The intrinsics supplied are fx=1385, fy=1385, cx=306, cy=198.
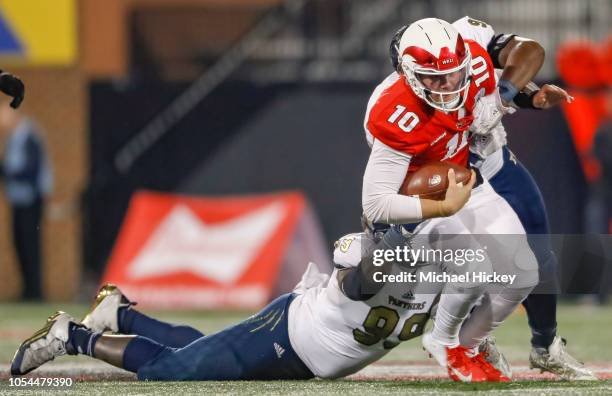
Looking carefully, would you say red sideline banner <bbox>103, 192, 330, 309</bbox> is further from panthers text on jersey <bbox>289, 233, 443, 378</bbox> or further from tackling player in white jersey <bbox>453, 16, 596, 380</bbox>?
panthers text on jersey <bbox>289, 233, 443, 378</bbox>

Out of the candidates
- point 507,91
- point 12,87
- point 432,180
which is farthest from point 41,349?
point 507,91

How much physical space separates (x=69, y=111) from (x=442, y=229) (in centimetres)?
679

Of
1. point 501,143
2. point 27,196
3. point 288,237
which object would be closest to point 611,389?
point 501,143

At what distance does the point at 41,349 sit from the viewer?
17.1ft

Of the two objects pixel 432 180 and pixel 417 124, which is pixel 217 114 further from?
pixel 432 180

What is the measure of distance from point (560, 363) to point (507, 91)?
1041 millimetres

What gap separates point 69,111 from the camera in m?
11.3

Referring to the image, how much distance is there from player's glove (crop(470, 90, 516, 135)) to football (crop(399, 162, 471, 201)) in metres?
0.35

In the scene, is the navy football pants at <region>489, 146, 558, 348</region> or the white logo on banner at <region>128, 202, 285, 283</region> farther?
the white logo on banner at <region>128, 202, 285, 283</region>

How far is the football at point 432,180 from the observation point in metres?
4.74

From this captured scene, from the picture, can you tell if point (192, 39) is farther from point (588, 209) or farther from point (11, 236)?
point (588, 209)

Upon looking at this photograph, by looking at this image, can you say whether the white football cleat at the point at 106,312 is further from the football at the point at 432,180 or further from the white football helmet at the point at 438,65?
the white football helmet at the point at 438,65

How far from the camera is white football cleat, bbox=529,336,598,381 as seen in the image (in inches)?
204

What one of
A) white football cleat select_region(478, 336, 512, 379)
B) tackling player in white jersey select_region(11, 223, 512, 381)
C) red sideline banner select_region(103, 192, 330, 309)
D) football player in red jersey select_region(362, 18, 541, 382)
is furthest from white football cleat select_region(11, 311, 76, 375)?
red sideline banner select_region(103, 192, 330, 309)
